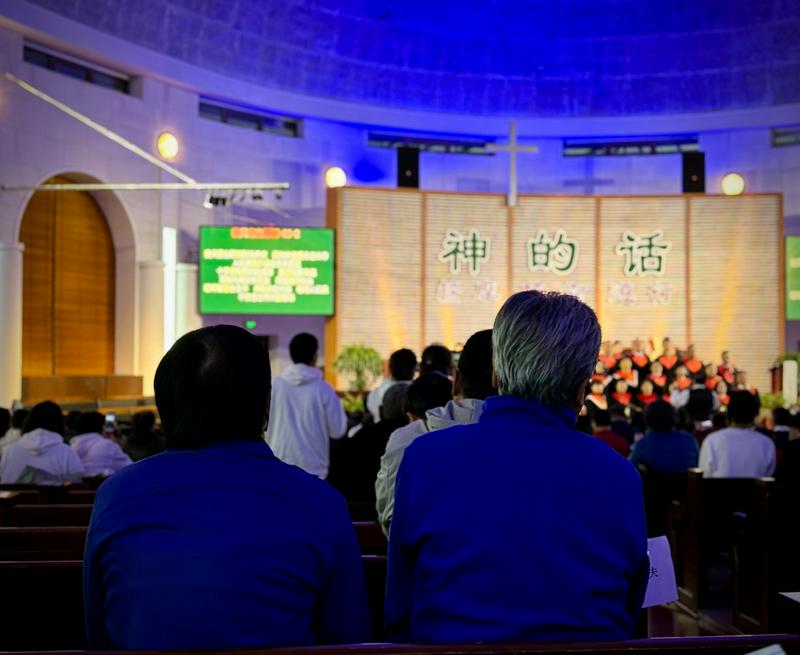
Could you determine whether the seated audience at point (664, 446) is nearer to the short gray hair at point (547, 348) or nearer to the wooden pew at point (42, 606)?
the wooden pew at point (42, 606)

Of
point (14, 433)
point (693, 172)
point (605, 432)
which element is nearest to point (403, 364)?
point (605, 432)

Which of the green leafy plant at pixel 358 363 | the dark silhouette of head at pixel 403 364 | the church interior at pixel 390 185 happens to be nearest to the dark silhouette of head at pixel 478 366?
the dark silhouette of head at pixel 403 364

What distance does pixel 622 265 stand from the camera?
51.1ft

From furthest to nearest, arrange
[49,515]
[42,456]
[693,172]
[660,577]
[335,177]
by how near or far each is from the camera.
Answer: [335,177] → [693,172] → [42,456] → [49,515] → [660,577]

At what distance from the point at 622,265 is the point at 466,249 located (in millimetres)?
2471

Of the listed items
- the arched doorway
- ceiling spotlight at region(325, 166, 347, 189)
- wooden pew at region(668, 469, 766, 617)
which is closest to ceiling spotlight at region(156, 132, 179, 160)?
the arched doorway

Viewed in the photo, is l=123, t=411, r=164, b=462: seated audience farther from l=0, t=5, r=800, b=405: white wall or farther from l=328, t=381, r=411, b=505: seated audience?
l=0, t=5, r=800, b=405: white wall

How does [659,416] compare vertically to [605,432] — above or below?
above

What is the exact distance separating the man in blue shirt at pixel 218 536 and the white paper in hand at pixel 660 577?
2.57 ft

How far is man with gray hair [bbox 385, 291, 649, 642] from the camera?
1.53m

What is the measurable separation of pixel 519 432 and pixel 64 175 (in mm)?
13038

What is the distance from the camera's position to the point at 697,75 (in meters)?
17.3

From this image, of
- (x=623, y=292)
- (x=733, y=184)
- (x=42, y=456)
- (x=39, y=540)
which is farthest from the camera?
(x=733, y=184)

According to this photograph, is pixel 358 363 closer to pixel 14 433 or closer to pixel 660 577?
pixel 14 433
